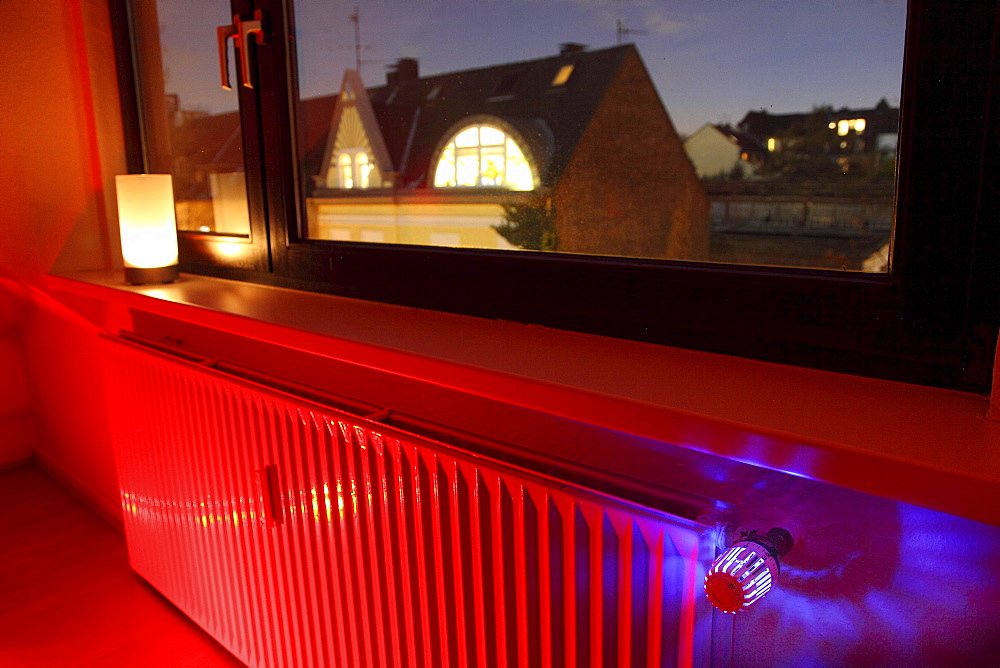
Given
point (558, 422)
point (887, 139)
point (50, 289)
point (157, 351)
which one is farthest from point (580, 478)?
point (50, 289)

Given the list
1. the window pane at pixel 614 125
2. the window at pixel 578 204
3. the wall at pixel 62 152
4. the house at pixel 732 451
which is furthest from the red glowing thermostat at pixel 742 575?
the wall at pixel 62 152

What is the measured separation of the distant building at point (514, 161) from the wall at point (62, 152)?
0.97 meters

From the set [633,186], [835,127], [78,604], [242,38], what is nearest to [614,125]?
[633,186]

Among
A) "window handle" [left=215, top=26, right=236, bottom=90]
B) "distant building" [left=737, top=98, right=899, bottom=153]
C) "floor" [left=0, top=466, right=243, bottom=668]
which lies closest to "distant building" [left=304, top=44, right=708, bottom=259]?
"distant building" [left=737, top=98, right=899, bottom=153]

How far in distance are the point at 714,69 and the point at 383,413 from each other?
68 centimetres

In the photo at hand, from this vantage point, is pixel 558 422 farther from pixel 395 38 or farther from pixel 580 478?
pixel 395 38

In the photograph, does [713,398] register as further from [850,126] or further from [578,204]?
[578,204]

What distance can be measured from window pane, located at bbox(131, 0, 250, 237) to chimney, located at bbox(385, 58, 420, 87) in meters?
0.51

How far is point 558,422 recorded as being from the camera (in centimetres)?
101

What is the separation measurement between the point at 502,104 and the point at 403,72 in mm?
266

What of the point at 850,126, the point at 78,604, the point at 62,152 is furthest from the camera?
the point at 62,152

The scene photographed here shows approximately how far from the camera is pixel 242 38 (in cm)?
153

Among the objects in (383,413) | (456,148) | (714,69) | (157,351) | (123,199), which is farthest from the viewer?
(123,199)

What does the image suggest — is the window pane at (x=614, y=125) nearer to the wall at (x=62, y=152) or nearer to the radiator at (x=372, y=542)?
the radiator at (x=372, y=542)
